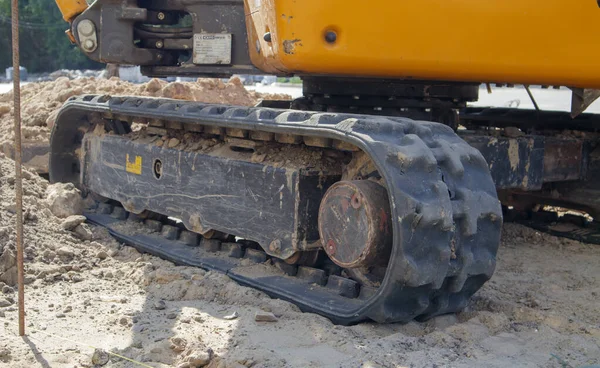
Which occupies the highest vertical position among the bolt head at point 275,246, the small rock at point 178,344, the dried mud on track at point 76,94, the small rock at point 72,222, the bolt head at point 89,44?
the bolt head at point 89,44

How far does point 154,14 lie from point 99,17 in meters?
0.39

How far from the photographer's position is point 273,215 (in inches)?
190

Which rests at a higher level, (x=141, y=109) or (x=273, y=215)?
(x=141, y=109)

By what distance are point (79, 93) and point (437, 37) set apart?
5.74m

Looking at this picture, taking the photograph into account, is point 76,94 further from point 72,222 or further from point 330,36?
point 330,36

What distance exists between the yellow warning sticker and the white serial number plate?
33.6 inches

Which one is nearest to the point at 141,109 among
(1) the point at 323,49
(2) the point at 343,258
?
(1) the point at 323,49

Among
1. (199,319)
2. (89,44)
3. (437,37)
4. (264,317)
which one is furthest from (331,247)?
(89,44)

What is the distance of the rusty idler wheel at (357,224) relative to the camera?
406 centimetres

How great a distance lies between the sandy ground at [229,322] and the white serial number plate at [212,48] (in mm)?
1386

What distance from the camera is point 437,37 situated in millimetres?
4516

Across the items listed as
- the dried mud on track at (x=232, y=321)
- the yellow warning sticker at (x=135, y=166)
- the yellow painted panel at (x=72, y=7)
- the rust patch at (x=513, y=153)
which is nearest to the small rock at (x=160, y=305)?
the dried mud on track at (x=232, y=321)

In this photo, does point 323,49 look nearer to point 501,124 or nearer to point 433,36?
point 433,36

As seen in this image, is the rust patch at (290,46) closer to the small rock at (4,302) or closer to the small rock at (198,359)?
the small rock at (198,359)
